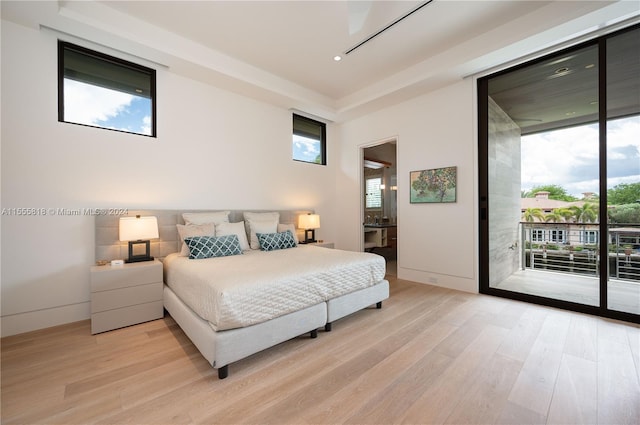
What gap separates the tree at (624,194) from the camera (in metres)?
2.62

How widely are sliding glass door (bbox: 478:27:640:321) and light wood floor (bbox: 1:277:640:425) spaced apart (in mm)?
853

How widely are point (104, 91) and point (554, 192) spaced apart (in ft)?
19.4

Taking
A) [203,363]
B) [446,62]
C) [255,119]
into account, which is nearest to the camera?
[203,363]

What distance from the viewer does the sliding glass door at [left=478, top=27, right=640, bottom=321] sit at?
8.79ft

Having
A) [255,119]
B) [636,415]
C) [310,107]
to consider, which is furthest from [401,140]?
[636,415]

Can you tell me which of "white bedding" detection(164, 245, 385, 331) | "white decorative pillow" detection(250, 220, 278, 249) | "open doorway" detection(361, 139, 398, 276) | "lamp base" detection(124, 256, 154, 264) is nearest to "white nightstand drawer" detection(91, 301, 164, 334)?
"white bedding" detection(164, 245, 385, 331)

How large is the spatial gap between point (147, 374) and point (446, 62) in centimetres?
452

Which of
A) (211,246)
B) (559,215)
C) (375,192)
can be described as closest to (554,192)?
(559,215)

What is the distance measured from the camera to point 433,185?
13.0ft

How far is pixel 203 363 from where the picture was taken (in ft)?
6.37

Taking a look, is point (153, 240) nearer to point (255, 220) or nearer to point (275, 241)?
point (255, 220)

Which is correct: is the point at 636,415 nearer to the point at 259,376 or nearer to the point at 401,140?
the point at 259,376

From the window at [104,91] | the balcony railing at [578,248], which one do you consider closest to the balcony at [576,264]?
the balcony railing at [578,248]

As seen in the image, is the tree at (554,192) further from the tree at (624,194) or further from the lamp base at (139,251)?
the lamp base at (139,251)
